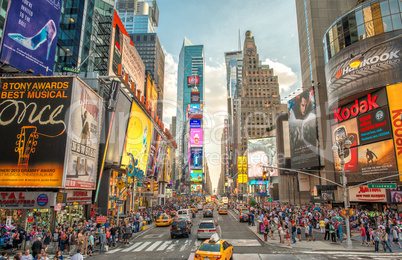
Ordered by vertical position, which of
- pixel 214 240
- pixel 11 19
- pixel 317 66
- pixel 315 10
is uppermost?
pixel 315 10

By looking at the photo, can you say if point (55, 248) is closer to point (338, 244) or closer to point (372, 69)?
point (338, 244)

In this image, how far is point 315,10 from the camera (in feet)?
206

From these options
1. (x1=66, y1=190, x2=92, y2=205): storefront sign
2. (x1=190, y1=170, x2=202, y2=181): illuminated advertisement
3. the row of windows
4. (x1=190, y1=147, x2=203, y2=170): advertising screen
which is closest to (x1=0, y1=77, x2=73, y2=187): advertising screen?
(x1=66, y1=190, x2=92, y2=205): storefront sign

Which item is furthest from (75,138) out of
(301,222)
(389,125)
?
(389,125)

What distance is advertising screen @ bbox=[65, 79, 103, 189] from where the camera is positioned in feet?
80.1

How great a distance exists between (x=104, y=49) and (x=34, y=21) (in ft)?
109

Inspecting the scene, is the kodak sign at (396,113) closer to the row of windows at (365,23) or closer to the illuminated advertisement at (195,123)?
the row of windows at (365,23)

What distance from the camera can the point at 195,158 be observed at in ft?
485

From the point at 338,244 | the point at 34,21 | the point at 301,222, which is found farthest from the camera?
the point at 301,222

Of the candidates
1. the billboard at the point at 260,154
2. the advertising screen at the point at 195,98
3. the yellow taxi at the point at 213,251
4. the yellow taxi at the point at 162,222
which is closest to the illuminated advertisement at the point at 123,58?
the yellow taxi at the point at 162,222

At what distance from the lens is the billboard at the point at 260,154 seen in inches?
3777

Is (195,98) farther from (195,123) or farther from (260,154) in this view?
(260,154)

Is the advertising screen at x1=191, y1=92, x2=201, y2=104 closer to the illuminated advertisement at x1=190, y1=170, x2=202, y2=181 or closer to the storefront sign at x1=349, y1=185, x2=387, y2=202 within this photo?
the illuminated advertisement at x1=190, y1=170, x2=202, y2=181

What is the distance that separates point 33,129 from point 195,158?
12548cm
